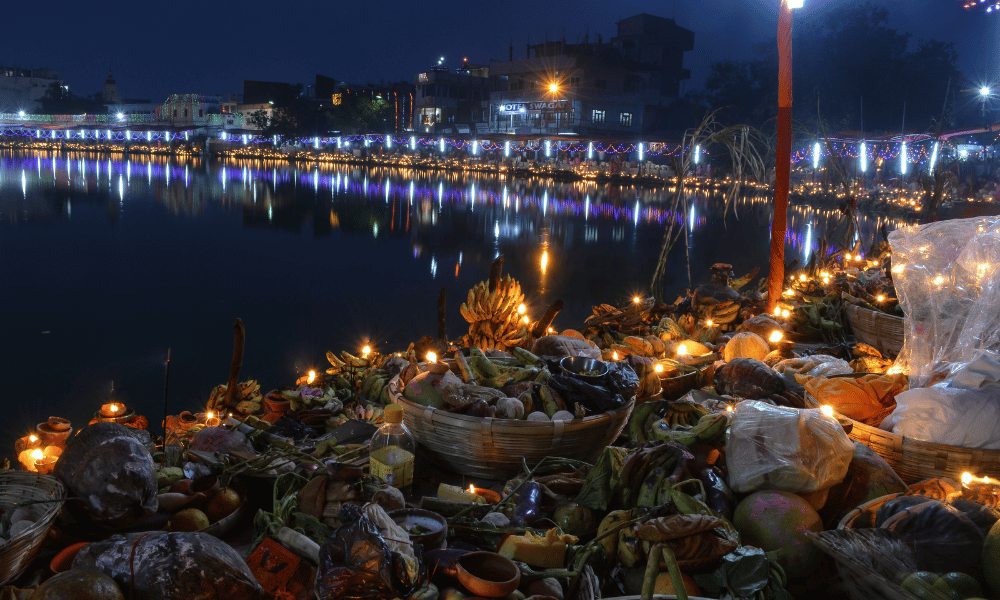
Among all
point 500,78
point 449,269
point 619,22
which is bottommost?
point 449,269

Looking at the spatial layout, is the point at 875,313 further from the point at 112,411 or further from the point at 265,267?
the point at 265,267

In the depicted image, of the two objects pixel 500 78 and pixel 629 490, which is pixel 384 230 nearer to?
pixel 629 490

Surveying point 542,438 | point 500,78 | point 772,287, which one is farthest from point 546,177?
point 542,438

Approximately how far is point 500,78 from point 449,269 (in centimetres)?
3855

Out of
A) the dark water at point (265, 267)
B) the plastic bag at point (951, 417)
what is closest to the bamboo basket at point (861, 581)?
the plastic bag at point (951, 417)

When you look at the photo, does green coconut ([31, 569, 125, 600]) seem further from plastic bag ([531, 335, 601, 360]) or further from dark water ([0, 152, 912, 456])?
dark water ([0, 152, 912, 456])

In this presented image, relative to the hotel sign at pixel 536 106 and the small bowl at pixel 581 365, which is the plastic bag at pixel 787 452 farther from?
the hotel sign at pixel 536 106

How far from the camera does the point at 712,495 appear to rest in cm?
212

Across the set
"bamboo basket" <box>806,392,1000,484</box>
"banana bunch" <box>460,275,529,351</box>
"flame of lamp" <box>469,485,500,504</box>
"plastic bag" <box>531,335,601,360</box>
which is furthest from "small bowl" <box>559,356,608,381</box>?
"banana bunch" <box>460,275,529,351</box>

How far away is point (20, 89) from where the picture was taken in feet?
294

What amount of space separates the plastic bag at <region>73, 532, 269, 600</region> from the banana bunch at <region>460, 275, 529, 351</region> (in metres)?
3.25

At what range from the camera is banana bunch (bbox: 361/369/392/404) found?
4.50 m

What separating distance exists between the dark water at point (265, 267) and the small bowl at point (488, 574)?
Result: 421 cm

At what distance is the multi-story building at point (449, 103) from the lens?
1980 inches
